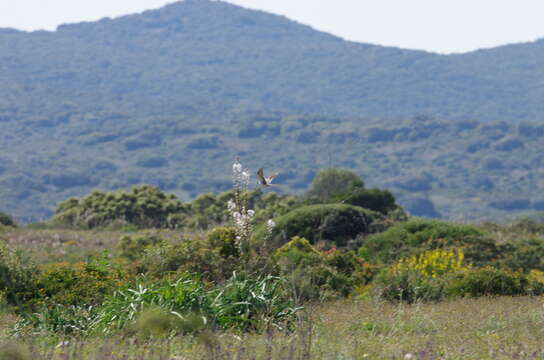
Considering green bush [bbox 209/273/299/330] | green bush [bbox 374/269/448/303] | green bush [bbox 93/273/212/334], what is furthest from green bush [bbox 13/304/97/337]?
green bush [bbox 374/269/448/303]

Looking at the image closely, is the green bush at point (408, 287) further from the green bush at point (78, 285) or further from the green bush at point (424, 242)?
the green bush at point (78, 285)

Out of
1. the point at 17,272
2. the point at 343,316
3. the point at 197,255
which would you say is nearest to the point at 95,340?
the point at 343,316

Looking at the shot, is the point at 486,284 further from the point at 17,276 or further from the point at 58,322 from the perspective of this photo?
the point at 17,276

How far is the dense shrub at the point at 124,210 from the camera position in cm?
2856

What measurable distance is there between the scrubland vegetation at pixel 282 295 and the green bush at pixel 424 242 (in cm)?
4

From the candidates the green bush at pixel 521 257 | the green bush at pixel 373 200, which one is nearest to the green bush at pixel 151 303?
the green bush at pixel 521 257

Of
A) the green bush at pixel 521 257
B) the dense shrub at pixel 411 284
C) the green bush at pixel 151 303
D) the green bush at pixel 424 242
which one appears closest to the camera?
the green bush at pixel 151 303

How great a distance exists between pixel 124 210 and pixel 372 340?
23.1 meters

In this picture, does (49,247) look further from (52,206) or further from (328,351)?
(52,206)

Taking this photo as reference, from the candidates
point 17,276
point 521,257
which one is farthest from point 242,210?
point 521,257

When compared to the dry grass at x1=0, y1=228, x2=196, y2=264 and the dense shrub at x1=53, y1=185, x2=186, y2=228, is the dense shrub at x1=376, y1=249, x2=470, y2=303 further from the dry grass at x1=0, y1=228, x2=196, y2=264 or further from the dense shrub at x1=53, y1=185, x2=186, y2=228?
the dense shrub at x1=53, y1=185, x2=186, y2=228

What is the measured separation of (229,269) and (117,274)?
1.70 m

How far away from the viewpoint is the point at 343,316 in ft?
29.5

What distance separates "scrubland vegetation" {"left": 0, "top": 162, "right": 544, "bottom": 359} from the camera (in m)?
6.26
